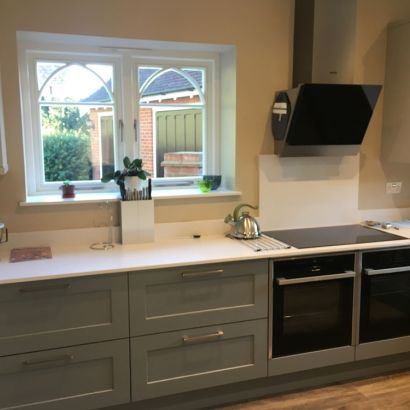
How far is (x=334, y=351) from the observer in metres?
2.68

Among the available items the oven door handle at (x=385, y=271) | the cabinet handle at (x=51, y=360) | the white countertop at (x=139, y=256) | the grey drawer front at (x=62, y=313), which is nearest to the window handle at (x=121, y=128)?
the white countertop at (x=139, y=256)

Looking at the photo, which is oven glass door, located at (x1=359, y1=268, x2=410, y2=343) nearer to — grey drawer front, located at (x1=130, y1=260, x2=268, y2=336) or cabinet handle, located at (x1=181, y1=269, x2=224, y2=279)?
grey drawer front, located at (x1=130, y1=260, x2=268, y2=336)

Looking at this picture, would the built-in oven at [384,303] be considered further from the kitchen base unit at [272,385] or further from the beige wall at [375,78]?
the beige wall at [375,78]

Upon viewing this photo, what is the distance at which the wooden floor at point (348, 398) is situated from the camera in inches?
99.7

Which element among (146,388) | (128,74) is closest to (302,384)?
(146,388)

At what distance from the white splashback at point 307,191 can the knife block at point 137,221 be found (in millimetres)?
741

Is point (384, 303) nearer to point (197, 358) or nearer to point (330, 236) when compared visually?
point (330, 236)

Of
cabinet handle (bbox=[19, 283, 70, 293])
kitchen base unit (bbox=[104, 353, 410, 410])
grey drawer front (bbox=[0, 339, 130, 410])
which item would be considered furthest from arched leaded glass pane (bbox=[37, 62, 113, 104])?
kitchen base unit (bbox=[104, 353, 410, 410])

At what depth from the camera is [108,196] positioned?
9.19ft

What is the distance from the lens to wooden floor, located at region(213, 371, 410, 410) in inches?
99.7

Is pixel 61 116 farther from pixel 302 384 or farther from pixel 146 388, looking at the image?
pixel 302 384

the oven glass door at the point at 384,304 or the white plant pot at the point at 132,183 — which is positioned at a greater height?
the white plant pot at the point at 132,183

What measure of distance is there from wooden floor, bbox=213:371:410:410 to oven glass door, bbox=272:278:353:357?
260 millimetres

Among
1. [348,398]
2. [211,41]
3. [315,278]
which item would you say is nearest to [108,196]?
[211,41]
